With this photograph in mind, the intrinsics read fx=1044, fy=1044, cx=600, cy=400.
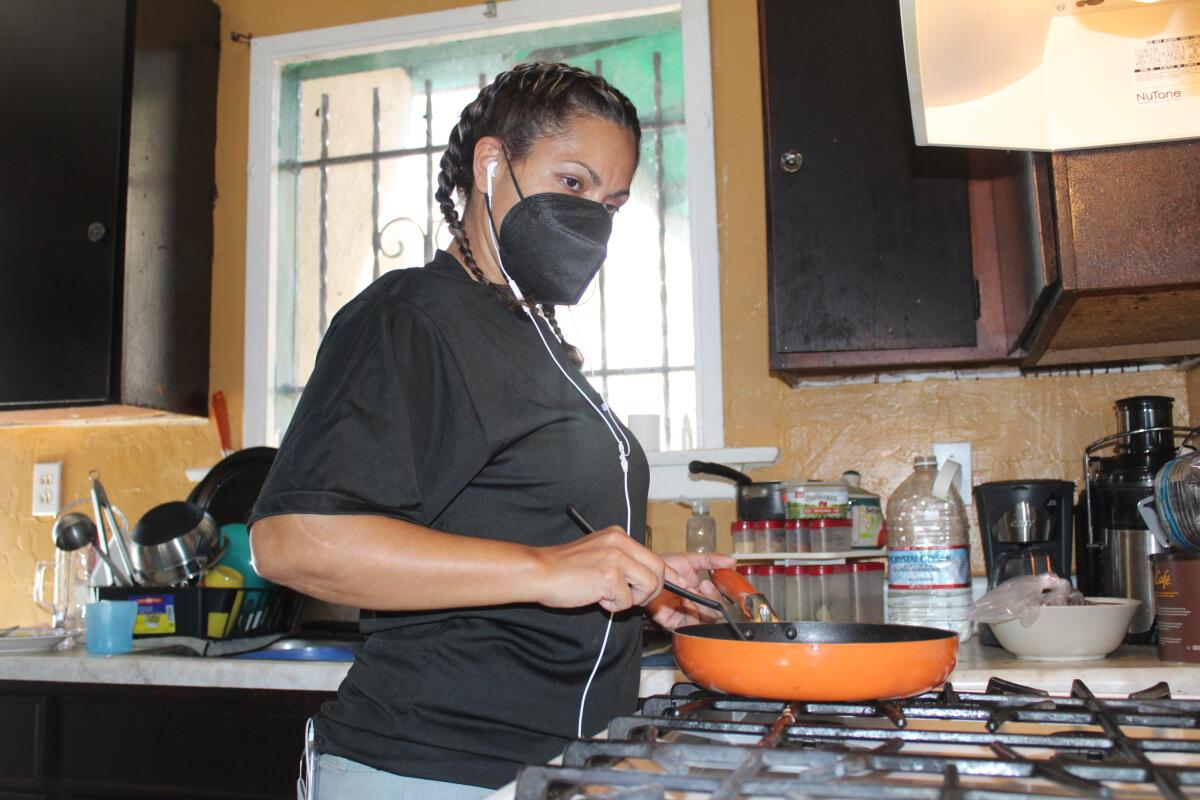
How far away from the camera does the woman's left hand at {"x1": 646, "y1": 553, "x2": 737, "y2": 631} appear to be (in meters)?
1.27

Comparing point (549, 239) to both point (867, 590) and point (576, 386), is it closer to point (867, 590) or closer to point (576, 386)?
point (576, 386)

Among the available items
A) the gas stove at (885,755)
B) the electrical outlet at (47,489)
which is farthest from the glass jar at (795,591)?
the electrical outlet at (47,489)

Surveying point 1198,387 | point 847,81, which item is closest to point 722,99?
point 847,81

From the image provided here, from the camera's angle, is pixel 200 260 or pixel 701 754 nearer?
pixel 701 754

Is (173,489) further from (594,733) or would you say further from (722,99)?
(594,733)

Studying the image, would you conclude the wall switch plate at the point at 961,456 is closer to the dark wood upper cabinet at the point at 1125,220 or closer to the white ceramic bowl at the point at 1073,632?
the white ceramic bowl at the point at 1073,632

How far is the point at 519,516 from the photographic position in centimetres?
105

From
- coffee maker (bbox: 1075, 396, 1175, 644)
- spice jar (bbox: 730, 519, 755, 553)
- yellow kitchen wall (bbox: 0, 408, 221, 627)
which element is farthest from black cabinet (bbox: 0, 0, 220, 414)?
coffee maker (bbox: 1075, 396, 1175, 644)

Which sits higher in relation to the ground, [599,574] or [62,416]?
[62,416]

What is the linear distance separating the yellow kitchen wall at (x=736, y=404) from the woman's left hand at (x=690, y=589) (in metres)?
0.84

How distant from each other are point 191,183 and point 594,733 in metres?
1.95

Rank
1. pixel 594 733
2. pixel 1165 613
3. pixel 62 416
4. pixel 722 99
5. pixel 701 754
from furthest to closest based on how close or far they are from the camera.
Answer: pixel 62 416
pixel 722 99
pixel 1165 613
pixel 594 733
pixel 701 754

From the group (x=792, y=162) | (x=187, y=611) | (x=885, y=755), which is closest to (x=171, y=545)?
(x=187, y=611)

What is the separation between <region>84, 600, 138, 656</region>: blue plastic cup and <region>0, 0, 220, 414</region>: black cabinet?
0.55 metres
